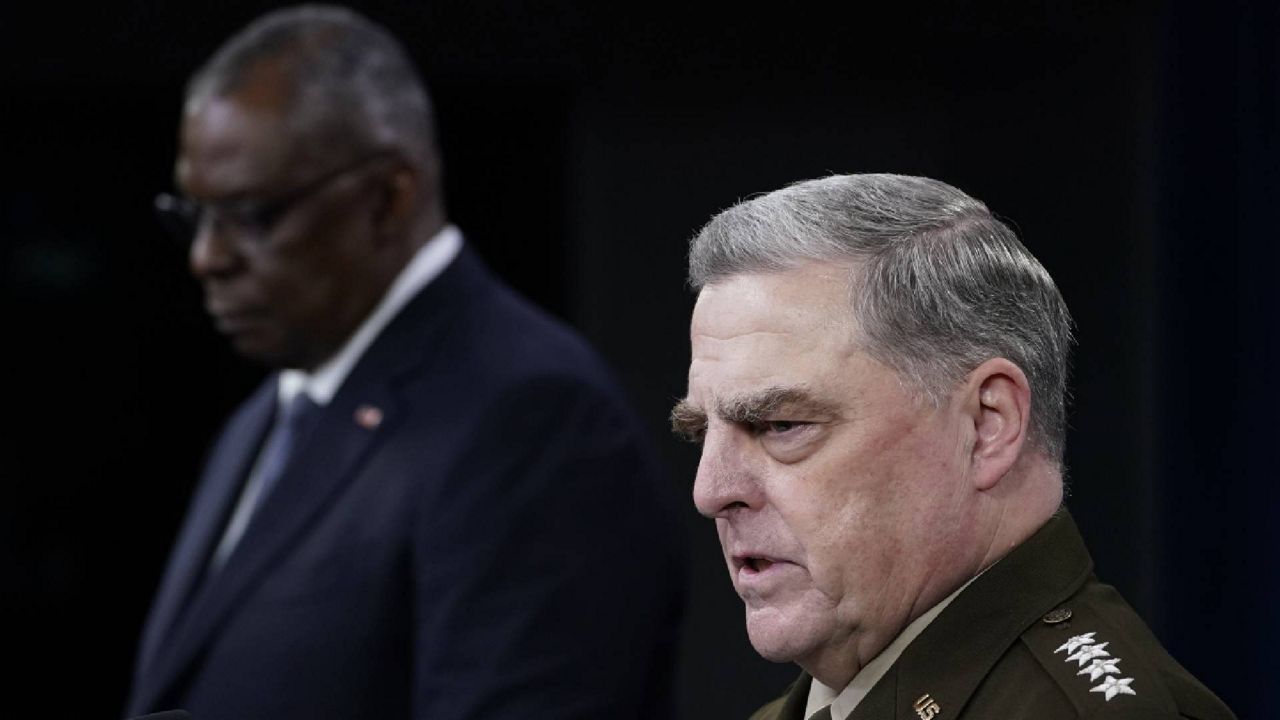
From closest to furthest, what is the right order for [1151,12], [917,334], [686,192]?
[917,334], [1151,12], [686,192]

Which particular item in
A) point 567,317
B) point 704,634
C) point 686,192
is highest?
point 686,192

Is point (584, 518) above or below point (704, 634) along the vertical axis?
above

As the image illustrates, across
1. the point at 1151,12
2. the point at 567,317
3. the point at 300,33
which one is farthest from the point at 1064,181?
the point at 300,33

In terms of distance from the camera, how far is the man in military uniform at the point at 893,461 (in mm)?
1673

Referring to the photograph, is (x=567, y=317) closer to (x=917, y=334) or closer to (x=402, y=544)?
(x=402, y=544)

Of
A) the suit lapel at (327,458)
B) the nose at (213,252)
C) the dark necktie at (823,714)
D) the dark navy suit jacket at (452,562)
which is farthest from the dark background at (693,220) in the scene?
the dark necktie at (823,714)

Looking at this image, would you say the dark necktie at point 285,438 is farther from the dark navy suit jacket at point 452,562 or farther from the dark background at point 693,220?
the dark background at point 693,220

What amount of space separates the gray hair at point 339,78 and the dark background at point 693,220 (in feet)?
5.31

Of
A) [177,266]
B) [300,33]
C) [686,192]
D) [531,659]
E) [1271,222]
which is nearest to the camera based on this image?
[531,659]

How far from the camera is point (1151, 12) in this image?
13.3ft

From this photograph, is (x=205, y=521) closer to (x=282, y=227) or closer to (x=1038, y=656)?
(x=282, y=227)

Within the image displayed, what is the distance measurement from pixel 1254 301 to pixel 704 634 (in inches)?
69.5

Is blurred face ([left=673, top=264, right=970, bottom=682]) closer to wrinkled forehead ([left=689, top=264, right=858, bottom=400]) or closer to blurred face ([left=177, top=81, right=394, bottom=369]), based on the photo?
wrinkled forehead ([left=689, top=264, right=858, bottom=400])

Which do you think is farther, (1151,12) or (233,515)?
(1151,12)
